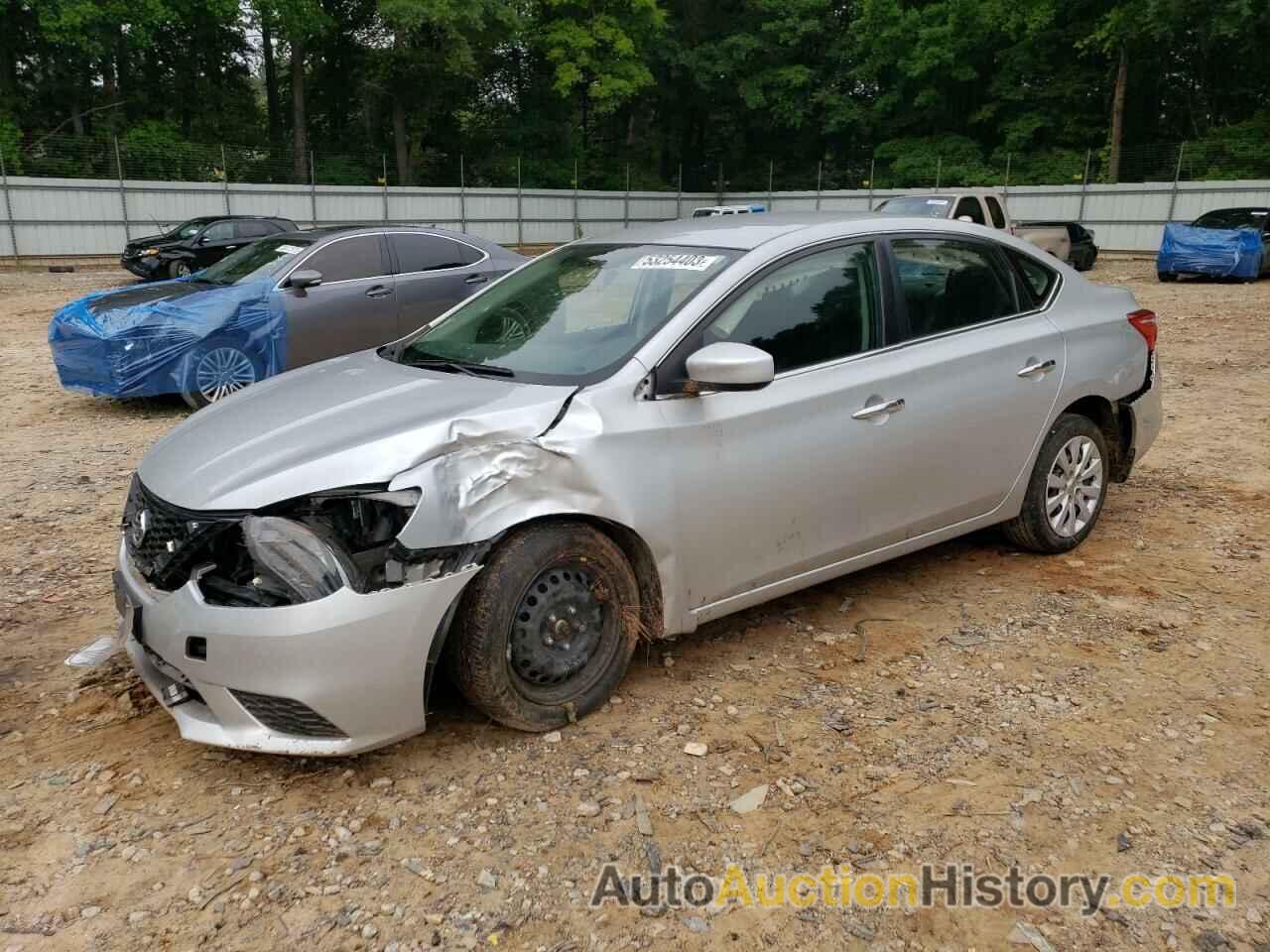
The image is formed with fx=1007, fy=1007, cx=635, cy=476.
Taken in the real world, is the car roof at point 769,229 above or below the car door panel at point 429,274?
above

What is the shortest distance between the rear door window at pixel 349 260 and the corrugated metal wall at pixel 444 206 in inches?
772

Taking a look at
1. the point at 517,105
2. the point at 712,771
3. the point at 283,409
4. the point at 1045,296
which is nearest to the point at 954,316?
the point at 1045,296

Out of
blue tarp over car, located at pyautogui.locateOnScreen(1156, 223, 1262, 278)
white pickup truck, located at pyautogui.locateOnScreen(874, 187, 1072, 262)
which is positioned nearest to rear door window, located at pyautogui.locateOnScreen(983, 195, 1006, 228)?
white pickup truck, located at pyautogui.locateOnScreen(874, 187, 1072, 262)

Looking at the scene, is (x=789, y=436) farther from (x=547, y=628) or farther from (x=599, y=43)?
(x=599, y=43)

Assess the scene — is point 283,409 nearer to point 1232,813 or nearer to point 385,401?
point 385,401

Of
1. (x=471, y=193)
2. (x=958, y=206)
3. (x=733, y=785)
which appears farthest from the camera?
(x=471, y=193)

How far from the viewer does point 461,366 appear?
149 inches

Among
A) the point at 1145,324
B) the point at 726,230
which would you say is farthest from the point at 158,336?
the point at 1145,324

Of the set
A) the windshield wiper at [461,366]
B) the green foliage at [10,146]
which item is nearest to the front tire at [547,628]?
the windshield wiper at [461,366]

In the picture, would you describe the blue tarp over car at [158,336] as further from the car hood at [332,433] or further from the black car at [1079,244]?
the black car at [1079,244]

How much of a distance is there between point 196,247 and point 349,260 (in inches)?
484

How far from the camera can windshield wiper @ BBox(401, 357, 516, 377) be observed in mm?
3660

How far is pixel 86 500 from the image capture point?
5.89 m

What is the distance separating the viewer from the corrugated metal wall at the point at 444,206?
2475 cm
